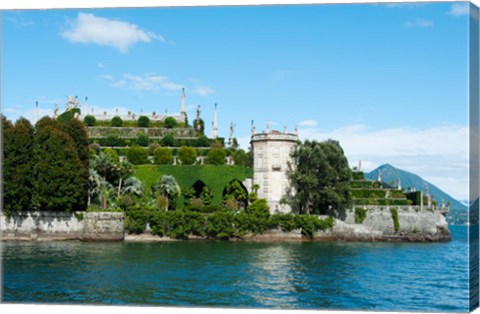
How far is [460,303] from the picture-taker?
48.6ft

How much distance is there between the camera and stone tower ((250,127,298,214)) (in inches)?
1453

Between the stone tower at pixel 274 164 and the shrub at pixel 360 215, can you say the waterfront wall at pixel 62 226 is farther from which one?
the shrub at pixel 360 215

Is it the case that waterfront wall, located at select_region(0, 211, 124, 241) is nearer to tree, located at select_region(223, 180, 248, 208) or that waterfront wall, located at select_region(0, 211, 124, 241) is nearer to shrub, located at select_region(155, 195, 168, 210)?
shrub, located at select_region(155, 195, 168, 210)

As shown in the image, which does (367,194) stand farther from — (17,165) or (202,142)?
(17,165)

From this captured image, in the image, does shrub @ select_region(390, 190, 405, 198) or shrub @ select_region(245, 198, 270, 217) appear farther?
shrub @ select_region(390, 190, 405, 198)

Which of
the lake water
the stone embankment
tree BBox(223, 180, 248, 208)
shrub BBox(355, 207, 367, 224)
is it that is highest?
tree BBox(223, 180, 248, 208)

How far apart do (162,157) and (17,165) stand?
14.0 m

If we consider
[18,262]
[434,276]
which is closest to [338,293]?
[434,276]

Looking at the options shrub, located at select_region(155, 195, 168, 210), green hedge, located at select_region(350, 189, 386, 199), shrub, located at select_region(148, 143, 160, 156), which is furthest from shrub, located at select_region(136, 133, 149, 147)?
green hedge, located at select_region(350, 189, 386, 199)

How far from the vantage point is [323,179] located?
3491 cm

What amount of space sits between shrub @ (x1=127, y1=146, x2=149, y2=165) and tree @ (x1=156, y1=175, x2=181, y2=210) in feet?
14.3

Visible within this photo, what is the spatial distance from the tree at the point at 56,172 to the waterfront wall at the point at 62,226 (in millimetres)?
544

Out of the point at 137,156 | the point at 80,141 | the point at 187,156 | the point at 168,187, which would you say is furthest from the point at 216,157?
the point at 80,141

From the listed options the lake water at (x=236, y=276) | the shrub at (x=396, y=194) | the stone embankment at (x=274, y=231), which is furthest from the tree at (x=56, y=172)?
the shrub at (x=396, y=194)
